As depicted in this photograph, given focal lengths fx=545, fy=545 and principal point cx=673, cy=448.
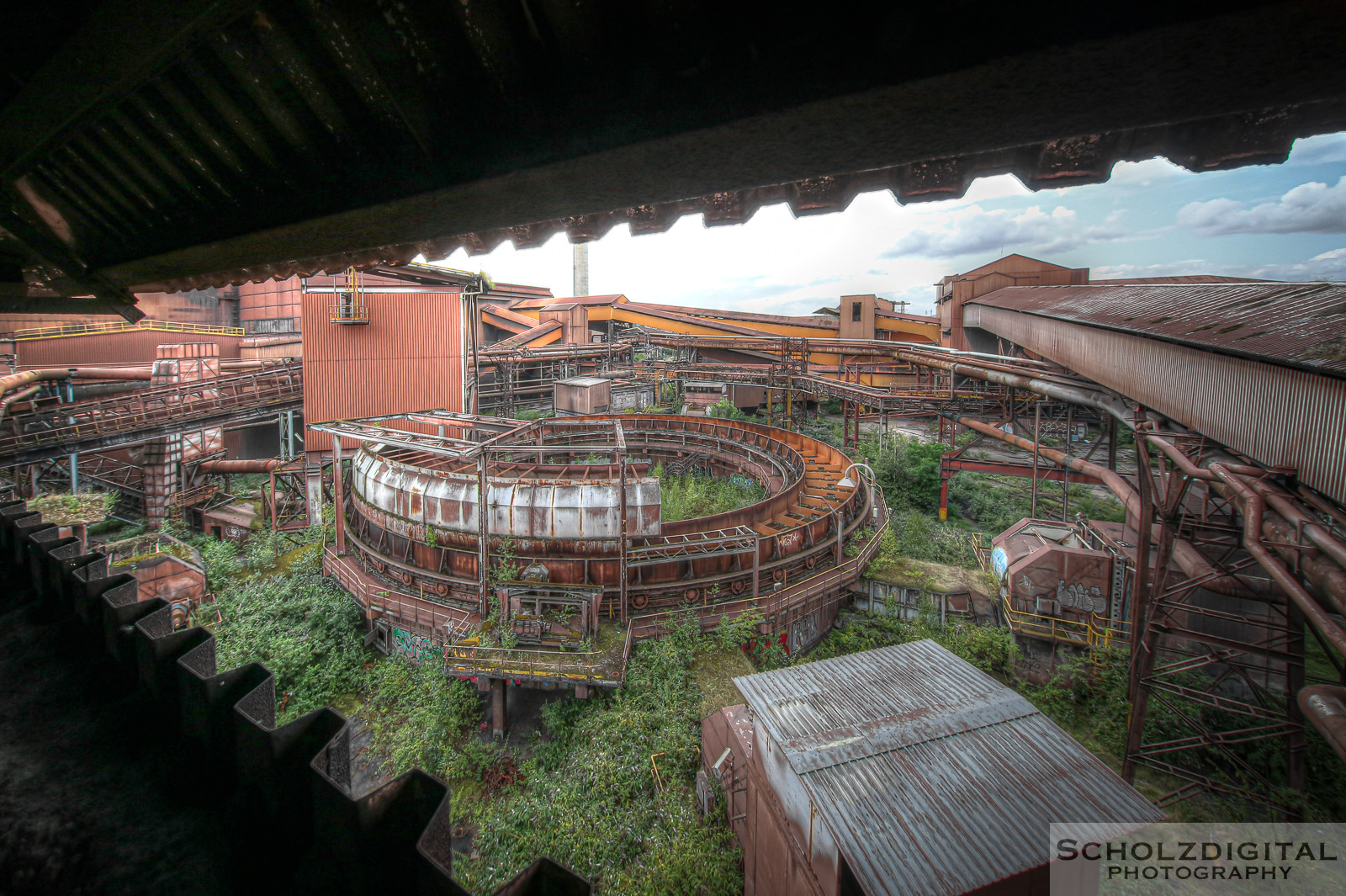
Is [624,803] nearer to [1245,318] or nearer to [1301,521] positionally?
[1301,521]

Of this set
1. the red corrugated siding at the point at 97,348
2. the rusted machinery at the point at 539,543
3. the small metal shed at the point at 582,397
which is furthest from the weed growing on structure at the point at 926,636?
the red corrugated siding at the point at 97,348

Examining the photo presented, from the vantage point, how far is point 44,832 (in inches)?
68.3

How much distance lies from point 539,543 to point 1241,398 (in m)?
9.84

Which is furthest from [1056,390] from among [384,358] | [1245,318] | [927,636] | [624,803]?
[384,358]

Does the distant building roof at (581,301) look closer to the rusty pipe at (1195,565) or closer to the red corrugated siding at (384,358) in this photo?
the red corrugated siding at (384,358)

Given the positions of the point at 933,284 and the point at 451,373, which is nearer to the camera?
the point at 451,373

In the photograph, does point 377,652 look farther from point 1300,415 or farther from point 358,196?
point 1300,415

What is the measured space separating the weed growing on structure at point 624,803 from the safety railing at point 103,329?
59.9 ft

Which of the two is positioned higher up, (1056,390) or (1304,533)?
(1056,390)

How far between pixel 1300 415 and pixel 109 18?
24.2 feet

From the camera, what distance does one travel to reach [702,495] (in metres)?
15.6

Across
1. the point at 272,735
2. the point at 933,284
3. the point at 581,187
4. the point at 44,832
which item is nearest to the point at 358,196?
the point at 581,187

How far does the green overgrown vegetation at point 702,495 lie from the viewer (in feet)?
47.2

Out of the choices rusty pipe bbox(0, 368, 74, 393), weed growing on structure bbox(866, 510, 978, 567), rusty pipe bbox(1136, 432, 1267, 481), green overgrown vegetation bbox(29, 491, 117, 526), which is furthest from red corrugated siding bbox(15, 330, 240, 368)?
rusty pipe bbox(1136, 432, 1267, 481)
